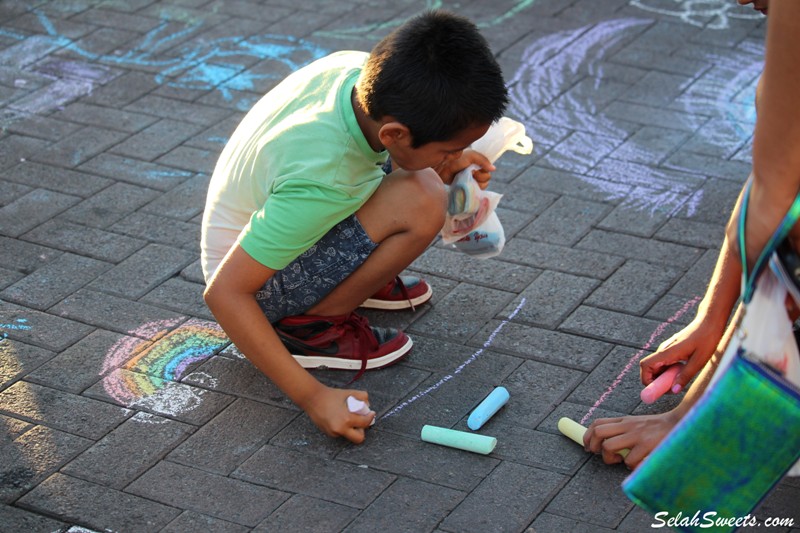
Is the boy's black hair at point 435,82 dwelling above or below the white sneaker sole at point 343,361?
above

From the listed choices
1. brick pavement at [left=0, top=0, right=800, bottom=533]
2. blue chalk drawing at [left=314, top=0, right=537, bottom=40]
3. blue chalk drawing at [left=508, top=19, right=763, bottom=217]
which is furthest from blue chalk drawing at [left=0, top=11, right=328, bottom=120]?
blue chalk drawing at [left=508, top=19, right=763, bottom=217]

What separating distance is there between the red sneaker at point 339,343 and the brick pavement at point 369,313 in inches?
2.0

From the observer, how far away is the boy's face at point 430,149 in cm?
257

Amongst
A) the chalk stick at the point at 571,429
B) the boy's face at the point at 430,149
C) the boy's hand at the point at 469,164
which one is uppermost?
the boy's face at the point at 430,149

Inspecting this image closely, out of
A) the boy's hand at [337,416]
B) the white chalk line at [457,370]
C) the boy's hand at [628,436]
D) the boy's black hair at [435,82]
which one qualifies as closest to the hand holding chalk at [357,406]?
the boy's hand at [337,416]

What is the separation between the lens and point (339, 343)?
2.95m

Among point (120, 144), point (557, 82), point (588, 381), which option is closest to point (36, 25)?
point (120, 144)

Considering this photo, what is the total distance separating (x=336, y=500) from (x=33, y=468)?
750 millimetres

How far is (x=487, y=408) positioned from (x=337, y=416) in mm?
400

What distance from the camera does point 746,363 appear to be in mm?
1891

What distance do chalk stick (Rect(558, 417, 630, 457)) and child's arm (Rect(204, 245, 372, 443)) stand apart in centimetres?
49

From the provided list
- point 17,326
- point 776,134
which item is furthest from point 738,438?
point 17,326

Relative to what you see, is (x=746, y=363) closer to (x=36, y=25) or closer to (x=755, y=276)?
(x=755, y=276)

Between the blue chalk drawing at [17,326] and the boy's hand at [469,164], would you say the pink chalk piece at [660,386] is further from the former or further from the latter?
the blue chalk drawing at [17,326]
